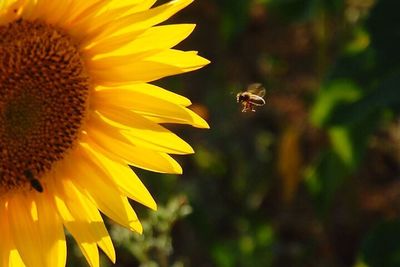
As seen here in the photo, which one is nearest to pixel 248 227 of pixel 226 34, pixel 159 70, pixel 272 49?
pixel 226 34

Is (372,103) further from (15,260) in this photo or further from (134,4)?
(15,260)

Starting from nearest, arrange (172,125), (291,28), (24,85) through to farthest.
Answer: (24,85), (172,125), (291,28)

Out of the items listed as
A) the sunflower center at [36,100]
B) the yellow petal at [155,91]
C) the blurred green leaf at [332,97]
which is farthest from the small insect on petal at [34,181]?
the blurred green leaf at [332,97]

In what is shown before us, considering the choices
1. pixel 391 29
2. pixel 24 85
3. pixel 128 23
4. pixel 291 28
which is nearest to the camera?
pixel 128 23

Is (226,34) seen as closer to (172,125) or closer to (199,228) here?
(172,125)

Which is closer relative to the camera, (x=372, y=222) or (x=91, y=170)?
(x=91, y=170)

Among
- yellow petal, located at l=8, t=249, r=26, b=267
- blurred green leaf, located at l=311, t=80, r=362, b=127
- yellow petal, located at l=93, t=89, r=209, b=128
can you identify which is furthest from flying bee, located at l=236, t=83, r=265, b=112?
blurred green leaf, located at l=311, t=80, r=362, b=127
